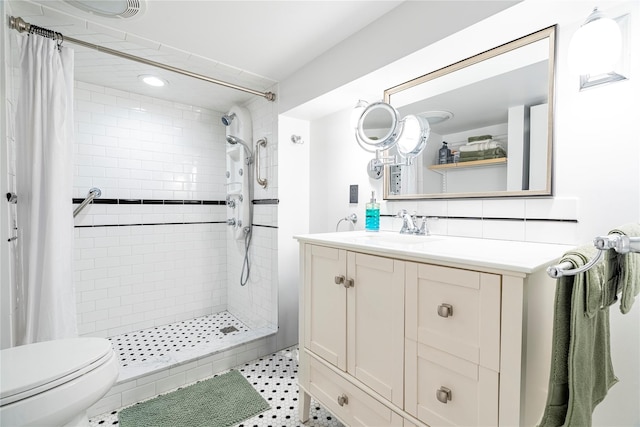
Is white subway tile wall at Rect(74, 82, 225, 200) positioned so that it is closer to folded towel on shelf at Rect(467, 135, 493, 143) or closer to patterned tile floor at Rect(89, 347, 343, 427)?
patterned tile floor at Rect(89, 347, 343, 427)

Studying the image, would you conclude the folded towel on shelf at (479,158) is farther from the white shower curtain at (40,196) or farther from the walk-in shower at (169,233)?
the white shower curtain at (40,196)

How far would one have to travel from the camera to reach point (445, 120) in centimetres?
154

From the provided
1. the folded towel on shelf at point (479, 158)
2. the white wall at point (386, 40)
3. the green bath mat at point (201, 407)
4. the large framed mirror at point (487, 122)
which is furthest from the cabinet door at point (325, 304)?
the white wall at point (386, 40)

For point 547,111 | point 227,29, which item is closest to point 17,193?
point 227,29

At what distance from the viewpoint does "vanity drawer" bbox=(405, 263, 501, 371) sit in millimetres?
804

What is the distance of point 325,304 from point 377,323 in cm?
33

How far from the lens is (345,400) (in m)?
1.28

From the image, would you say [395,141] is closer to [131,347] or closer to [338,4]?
[338,4]

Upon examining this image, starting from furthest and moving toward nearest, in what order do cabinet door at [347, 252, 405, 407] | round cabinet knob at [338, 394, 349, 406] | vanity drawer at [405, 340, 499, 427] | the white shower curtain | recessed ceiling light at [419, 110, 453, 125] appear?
recessed ceiling light at [419, 110, 453, 125], the white shower curtain, round cabinet knob at [338, 394, 349, 406], cabinet door at [347, 252, 405, 407], vanity drawer at [405, 340, 499, 427]

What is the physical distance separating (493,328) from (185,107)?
302 cm

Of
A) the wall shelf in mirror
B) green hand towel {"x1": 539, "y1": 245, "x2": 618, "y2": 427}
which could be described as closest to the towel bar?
green hand towel {"x1": 539, "y1": 245, "x2": 618, "y2": 427}

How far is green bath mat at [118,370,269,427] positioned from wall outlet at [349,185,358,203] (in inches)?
55.2

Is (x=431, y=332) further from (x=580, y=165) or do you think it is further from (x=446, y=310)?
(x=580, y=165)

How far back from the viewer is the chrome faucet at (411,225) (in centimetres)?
159
